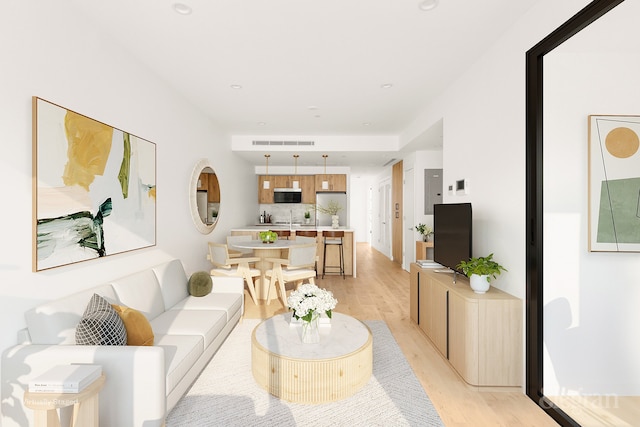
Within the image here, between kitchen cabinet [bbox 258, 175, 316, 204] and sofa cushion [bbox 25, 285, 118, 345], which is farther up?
kitchen cabinet [bbox 258, 175, 316, 204]

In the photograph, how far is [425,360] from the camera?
9.43 ft

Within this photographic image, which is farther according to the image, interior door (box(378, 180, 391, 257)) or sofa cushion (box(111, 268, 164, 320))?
interior door (box(378, 180, 391, 257))

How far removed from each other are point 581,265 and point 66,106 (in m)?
3.93

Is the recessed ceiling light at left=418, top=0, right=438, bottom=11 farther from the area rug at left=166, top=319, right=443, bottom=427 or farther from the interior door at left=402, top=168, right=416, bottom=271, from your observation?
the interior door at left=402, top=168, right=416, bottom=271

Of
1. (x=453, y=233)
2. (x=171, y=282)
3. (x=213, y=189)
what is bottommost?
(x=171, y=282)

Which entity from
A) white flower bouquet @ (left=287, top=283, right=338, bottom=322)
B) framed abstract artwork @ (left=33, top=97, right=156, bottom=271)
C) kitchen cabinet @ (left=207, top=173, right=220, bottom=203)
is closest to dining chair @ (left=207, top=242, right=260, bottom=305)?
kitchen cabinet @ (left=207, top=173, right=220, bottom=203)

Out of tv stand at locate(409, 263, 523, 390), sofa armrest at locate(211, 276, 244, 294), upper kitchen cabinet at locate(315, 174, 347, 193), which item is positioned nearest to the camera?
tv stand at locate(409, 263, 523, 390)

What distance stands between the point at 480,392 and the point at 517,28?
287 cm

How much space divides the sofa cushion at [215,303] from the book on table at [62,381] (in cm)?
155

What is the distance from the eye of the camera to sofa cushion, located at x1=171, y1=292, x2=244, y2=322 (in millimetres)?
3131

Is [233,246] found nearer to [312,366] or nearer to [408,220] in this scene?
[312,366]

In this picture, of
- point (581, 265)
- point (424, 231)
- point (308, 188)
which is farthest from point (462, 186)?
point (308, 188)

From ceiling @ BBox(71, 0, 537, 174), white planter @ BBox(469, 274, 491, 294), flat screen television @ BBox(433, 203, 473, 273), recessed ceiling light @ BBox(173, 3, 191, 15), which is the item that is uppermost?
ceiling @ BBox(71, 0, 537, 174)

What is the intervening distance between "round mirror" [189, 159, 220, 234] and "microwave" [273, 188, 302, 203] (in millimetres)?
3126
